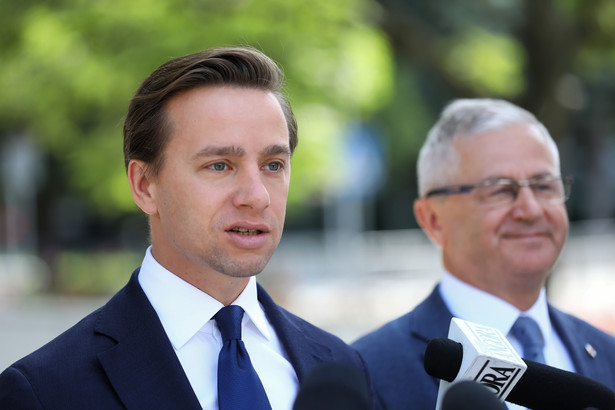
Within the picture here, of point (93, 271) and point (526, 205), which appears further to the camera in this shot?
point (93, 271)

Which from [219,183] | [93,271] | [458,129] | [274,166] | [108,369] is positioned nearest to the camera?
[108,369]

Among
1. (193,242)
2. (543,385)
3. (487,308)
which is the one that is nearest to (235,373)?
(193,242)

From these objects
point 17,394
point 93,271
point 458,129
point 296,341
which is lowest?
point 93,271

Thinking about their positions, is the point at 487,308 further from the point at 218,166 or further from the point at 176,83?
the point at 176,83

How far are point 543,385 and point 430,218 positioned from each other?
4.87ft

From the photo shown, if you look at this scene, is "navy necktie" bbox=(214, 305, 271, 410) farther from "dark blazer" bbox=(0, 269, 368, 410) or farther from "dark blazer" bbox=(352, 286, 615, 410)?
"dark blazer" bbox=(352, 286, 615, 410)

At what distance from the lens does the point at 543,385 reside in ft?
7.16

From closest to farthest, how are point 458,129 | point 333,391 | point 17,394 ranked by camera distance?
point 333,391
point 17,394
point 458,129

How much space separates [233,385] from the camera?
232 cm

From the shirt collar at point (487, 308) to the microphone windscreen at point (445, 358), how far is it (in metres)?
1.12

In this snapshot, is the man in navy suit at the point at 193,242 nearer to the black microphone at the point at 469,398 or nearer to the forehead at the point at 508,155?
the black microphone at the point at 469,398

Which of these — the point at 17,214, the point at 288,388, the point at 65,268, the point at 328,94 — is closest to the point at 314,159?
the point at 328,94

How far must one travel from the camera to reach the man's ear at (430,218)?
3.56 meters

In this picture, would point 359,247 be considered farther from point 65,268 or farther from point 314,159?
point 314,159
